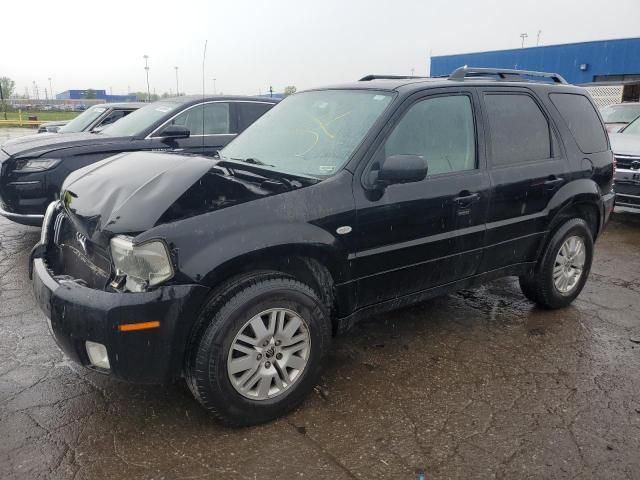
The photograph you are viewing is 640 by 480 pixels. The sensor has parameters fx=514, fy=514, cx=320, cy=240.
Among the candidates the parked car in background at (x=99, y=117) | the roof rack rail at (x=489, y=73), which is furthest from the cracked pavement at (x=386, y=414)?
the parked car in background at (x=99, y=117)

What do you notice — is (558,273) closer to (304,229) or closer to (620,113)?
(304,229)

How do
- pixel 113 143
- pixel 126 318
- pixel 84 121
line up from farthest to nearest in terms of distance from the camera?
pixel 84 121
pixel 113 143
pixel 126 318

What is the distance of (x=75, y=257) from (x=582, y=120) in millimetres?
4054

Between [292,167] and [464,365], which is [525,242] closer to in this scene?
[464,365]

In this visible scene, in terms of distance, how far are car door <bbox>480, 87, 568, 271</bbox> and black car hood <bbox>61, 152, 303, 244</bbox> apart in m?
1.62

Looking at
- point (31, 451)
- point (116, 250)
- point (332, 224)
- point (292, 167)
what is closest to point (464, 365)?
point (332, 224)

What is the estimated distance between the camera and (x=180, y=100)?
7.00 metres

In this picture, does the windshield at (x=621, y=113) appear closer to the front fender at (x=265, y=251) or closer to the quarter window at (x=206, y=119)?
the quarter window at (x=206, y=119)

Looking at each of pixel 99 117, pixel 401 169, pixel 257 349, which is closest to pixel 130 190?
pixel 257 349

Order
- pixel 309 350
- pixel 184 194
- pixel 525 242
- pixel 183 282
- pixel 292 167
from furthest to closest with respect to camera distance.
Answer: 1. pixel 525 242
2. pixel 292 167
3. pixel 309 350
4. pixel 184 194
5. pixel 183 282

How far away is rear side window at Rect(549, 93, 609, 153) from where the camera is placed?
166 inches

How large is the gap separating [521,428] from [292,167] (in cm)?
198

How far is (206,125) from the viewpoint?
6875 mm

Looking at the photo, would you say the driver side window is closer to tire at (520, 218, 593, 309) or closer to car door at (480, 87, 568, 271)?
car door at (480, 87, 568, 271)
